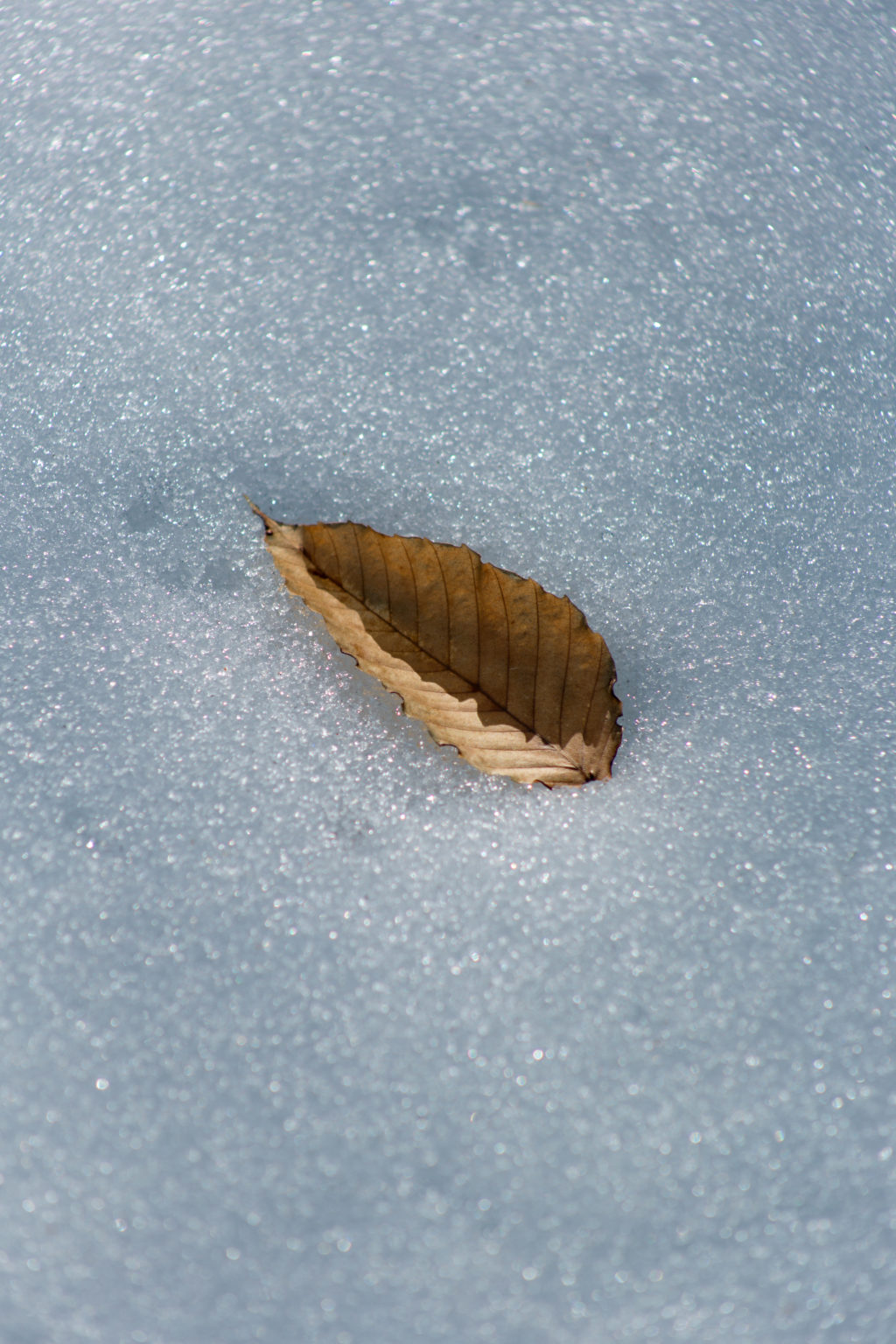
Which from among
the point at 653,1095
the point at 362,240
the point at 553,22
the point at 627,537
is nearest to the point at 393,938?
the point at 653,1095

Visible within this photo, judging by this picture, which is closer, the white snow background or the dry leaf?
the white snow background

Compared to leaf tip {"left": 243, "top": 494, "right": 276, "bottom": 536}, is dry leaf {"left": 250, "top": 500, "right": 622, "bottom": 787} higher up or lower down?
lower down

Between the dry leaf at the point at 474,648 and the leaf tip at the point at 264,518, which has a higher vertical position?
the leaf tip at the point at 264,518

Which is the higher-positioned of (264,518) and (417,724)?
(264,518)

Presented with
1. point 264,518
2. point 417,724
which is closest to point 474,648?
point 417,724

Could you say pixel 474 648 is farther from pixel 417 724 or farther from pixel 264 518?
pixel 264 518
